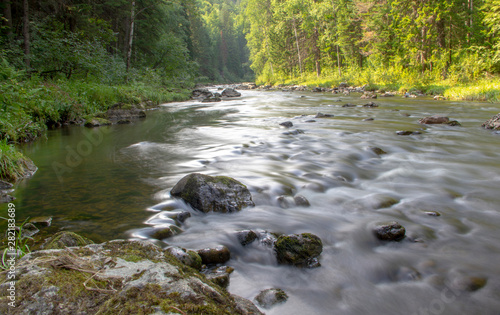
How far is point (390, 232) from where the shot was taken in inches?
124

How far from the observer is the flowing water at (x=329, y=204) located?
2480mm

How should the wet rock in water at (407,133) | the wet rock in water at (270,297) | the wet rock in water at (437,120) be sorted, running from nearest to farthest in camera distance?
the wet rock in water at (270,297)
the wet rock in water at (407,133)
the wet rock in water at (437,120)

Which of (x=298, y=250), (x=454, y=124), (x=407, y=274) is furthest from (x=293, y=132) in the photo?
(x=407, y=274)

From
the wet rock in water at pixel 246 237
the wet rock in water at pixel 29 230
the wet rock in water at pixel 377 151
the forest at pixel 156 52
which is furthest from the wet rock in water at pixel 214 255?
the wet rock in water at pixel 377 151

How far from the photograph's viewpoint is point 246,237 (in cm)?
309

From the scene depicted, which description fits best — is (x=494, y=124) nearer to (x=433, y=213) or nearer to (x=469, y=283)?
(x=433, y=213)

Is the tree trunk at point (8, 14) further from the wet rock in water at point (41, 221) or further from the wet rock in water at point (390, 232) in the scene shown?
the wet rock in water at point (390, 232)

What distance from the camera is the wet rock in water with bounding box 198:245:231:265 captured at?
2.74 metres

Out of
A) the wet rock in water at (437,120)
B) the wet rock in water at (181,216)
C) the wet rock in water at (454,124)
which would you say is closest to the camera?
the wet rock in water at (181,216)

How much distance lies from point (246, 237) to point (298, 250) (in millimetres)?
568

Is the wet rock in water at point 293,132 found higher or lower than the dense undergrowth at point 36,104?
lower

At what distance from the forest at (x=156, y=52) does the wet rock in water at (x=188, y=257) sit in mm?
4558

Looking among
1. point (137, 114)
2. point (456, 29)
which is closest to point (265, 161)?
point (137, 114)

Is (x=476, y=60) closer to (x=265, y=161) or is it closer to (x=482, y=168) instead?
(x=482, y=168)
